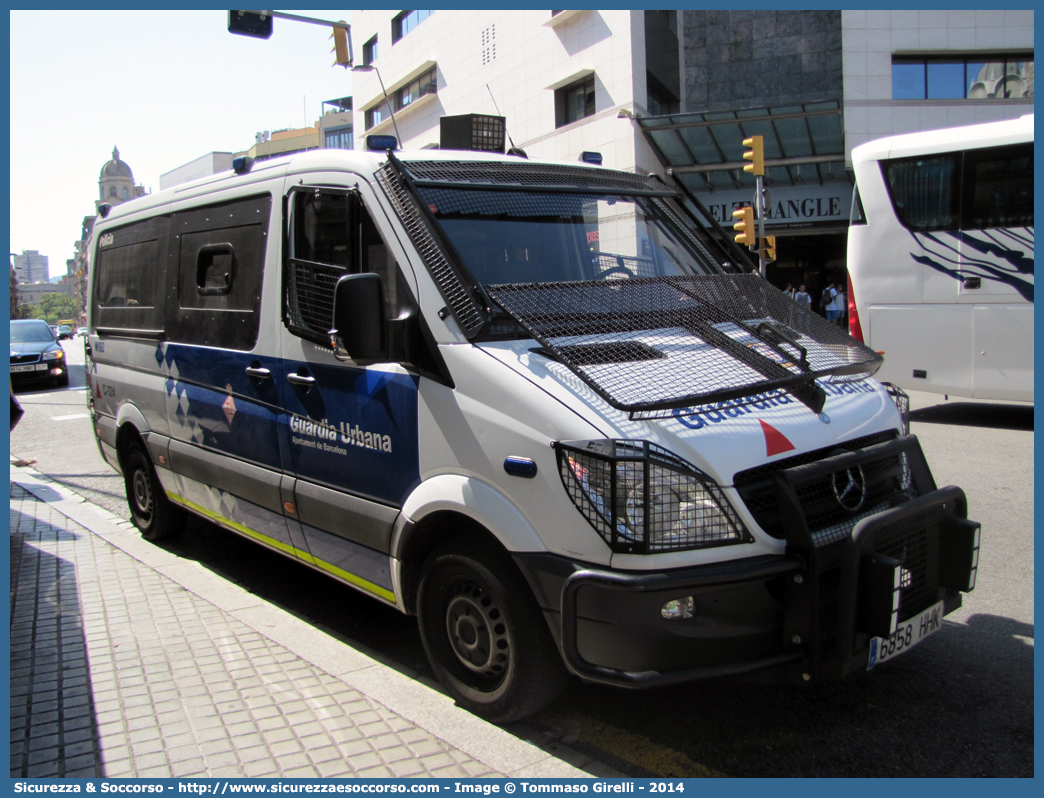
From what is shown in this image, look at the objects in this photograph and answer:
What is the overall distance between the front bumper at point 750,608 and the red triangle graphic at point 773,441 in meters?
0.10

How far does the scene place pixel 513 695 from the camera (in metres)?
3.27

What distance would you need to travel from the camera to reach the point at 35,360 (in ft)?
64.4

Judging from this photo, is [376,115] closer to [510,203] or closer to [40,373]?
[40,373]

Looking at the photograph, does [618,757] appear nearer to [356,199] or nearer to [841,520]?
[841,520]

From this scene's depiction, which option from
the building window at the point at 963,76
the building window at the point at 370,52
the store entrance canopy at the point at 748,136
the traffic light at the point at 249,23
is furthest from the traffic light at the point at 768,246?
the building window at the point at 370,52

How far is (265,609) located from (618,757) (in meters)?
2.51

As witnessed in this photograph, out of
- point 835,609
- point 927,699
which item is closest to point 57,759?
point 835,609

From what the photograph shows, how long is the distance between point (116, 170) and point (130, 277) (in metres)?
174

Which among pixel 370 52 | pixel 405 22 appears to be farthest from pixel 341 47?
pixel 370 52

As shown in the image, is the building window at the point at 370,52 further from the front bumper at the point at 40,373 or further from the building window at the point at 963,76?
the front bumper at the point at 40,373

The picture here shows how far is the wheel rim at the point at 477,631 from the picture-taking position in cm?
332

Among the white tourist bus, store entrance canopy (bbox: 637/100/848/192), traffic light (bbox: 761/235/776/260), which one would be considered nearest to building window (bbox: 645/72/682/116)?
store entrance canopy (bbox: 637/100/848/192)

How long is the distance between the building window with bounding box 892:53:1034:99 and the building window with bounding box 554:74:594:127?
30.6 ft

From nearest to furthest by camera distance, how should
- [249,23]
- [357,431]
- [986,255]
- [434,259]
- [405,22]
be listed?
[434,259] < [357,431] < [986,255] < [249,23] < [405,22]
